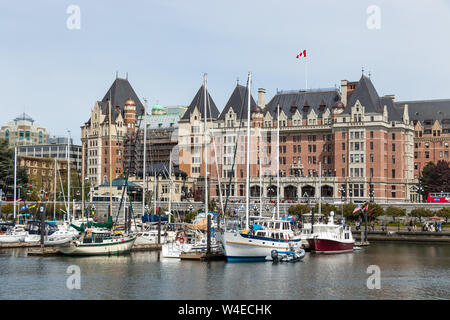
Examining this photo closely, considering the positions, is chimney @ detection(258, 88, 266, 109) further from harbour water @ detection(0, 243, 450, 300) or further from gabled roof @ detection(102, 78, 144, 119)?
harbour water @ detection(0, 243, 450, 300)

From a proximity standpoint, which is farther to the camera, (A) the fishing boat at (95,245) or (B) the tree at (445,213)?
(B) the tree at (445,213)

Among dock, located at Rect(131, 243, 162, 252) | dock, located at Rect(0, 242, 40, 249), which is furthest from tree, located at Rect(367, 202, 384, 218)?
dock, located at Rect(0, 242, 40, 249)

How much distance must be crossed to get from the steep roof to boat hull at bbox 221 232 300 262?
107245 mm

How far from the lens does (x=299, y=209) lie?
429 feet

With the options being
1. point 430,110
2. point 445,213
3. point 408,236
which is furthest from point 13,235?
point 430,110

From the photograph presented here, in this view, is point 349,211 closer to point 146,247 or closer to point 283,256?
point 146,247

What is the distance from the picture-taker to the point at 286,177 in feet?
514

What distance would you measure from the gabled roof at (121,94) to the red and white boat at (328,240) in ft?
349

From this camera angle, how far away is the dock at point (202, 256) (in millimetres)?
74094

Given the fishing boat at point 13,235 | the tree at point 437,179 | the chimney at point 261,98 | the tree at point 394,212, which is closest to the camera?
the fishing boat at point 13,235

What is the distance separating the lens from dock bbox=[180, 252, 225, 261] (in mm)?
74094

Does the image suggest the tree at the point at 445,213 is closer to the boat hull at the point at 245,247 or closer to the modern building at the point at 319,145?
the modern building at the point at 319,145

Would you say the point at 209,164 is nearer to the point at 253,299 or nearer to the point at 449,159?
the point at 449,159

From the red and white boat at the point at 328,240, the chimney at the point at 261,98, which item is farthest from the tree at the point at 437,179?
the red and white boat at the point at 328,240
